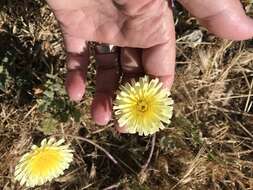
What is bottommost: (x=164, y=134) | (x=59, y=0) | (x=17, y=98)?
(x=164, y=134)

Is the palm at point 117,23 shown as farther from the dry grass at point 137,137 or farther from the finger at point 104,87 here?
the dry grass at point 137,137

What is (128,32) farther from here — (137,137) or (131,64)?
(137,137)

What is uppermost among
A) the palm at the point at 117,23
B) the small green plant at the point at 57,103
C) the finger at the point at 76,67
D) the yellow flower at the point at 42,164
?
the palm at the point at 117,23

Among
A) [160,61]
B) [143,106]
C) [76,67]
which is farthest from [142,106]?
[76,67]

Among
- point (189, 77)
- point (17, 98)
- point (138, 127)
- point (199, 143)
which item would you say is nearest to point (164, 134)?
point (199, 143)

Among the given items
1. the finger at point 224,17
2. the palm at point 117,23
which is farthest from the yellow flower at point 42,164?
the finger at point 224,17

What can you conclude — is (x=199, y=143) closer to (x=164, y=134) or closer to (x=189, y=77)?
(x=164, y=134)

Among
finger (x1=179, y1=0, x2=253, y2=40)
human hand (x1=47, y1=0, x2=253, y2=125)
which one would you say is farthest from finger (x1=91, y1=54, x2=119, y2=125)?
finger (x1=179, y1=0, x2=253, y2=40)
